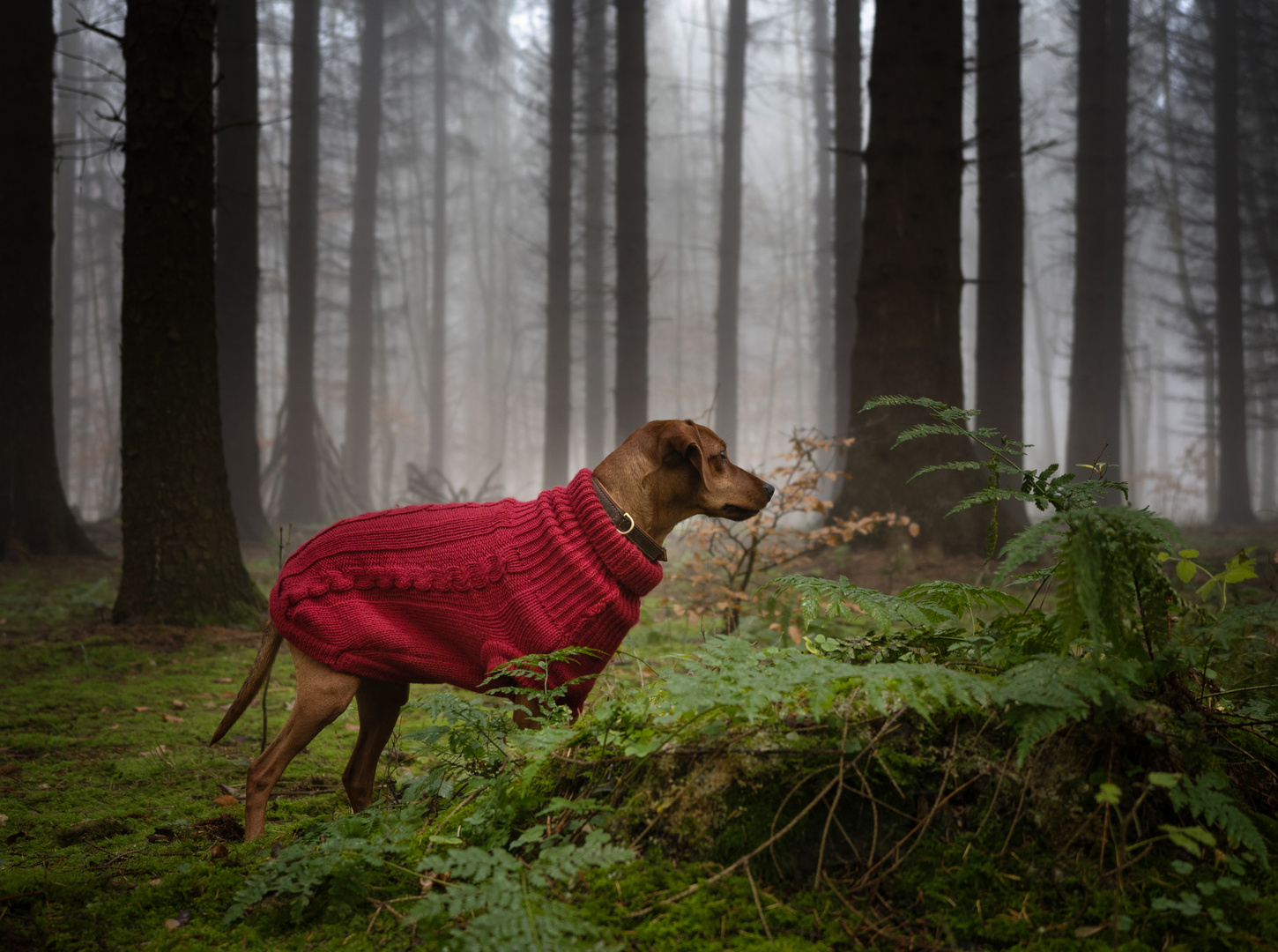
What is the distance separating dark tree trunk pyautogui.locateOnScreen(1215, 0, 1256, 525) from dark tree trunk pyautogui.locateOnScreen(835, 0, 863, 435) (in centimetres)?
942

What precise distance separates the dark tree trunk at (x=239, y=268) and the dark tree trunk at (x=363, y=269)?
1297 centimetres

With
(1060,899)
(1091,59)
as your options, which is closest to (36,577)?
(1060,899)

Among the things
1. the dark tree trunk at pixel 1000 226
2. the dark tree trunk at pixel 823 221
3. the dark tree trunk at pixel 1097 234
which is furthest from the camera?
the dark tree trunk at pixel 823 221

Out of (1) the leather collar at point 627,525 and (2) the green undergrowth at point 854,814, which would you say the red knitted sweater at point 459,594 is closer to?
(1) the leather collar at point 627,525

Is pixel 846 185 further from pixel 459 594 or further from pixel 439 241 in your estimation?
pixel 439 241

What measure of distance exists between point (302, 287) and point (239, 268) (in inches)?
274

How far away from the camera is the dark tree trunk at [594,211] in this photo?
22.8m

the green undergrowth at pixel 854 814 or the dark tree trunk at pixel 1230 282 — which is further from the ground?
the dark tree trunk at pixel 1230 282

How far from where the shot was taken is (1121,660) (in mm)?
1811

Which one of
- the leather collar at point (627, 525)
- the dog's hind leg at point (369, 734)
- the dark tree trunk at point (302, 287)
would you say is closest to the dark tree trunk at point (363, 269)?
the dark tree trunk at point (302, 287)

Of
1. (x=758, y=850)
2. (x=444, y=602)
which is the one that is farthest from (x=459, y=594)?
(x=758, y=850)

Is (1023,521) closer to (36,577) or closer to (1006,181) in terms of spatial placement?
(1006,181)

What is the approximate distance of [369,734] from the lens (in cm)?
335

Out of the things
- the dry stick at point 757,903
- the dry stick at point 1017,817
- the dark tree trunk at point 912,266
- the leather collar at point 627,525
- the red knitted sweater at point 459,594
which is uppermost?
the dark tree trunk at point 912,266
